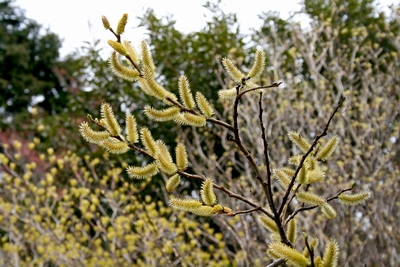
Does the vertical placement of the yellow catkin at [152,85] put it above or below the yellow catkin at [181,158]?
above

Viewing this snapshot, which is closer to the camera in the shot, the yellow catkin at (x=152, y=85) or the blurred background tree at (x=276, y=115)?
the yellow catkin at (x=152, y=85)

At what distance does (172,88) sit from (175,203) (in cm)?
471

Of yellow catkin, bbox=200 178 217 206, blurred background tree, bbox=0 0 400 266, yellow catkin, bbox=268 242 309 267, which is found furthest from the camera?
blurred background tree, bbox=0 0 400 266

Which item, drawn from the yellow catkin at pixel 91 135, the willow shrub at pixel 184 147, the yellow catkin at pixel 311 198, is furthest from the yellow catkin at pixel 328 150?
the yellow catkin at pixel 91 135

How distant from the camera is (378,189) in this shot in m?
3.53

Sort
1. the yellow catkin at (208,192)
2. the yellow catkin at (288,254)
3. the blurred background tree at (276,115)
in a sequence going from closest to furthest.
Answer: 1. the yellow catkin at (288,254)
2. the yellow catkin at (208,192)
3. the blurred background tree at (276,115)

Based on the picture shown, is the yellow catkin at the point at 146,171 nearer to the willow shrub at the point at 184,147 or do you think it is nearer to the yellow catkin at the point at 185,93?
the willow shrub at the point at 184,147

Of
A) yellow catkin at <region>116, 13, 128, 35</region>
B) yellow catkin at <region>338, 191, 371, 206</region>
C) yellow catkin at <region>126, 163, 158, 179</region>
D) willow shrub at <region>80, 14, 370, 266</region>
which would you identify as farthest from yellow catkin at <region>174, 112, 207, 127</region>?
yellow catkin at <region>338, 191, 371, 206</region>

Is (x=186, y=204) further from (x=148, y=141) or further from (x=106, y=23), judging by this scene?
(x=106, y=23)

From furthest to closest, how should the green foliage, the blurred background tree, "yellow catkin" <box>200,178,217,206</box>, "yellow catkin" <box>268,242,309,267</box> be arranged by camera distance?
the green foliage < the blurred background tree < "yellow catkin" <box>200,178,217,206</box> < "yellow catkin" <box>268,242,309,267</box>

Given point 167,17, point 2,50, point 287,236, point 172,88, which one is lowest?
→ point 287,236

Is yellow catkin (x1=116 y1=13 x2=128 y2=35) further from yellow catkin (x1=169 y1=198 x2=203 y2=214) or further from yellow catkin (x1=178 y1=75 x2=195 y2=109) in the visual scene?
yellow catkin (x1=169 y1=198 x2=203 y2=214)

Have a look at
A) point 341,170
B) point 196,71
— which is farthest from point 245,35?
point 341,170

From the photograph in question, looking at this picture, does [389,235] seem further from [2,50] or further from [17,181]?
[2,50]
